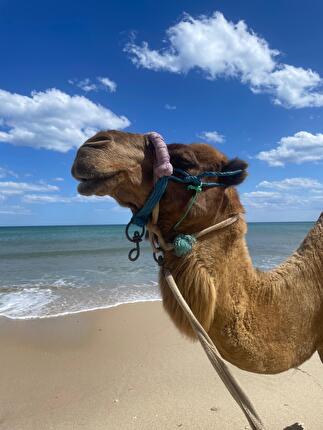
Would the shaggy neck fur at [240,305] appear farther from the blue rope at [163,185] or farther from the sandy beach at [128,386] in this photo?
the sandy beach at [128,386]

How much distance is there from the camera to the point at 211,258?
6.32 feet

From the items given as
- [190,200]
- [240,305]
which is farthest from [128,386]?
[190,200]

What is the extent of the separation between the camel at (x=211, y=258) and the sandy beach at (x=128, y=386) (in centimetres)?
225

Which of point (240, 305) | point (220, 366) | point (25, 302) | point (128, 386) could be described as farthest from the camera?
point (25, 302)

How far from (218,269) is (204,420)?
2.72 metres

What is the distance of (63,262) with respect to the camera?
1950cm

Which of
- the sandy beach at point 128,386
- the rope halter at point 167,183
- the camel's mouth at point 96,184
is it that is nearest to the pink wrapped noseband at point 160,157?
the rope halter at point 167,183

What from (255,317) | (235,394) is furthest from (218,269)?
(235,394)

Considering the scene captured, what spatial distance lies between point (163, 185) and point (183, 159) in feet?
0.64

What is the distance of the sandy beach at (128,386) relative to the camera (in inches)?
157

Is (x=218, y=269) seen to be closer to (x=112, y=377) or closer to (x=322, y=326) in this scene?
(x=322, y=326)

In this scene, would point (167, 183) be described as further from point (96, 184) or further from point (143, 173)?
point (96, 184)

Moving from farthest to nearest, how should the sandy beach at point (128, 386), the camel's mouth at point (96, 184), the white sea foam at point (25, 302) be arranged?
the white sea foam at point (25, 302)
the sandy beach at point (128, 386)
the camel's mouth at point (96, 184)

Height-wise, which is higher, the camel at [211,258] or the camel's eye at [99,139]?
the camel's eye at [99,139]
